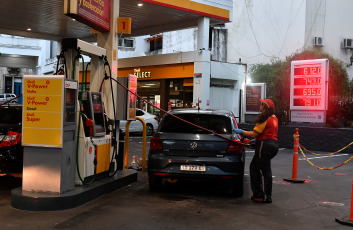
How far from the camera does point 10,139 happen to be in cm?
805

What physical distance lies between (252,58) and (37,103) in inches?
986

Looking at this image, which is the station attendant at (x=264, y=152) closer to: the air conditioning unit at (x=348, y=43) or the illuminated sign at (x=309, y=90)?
the illuminated sign at (x=309, y=90)

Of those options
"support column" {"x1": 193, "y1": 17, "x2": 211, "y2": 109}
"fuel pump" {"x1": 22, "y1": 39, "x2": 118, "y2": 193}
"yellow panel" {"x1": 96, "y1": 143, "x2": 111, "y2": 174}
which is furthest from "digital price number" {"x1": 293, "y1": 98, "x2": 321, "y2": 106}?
"fuel pump" {"x1": 22, "y1": 39, "x2": 118, "y2": 193}

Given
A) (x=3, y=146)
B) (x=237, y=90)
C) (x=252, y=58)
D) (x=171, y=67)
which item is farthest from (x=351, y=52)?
(x=3, y=146)

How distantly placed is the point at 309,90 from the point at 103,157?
11.0 m

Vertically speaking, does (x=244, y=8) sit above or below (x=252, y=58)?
above

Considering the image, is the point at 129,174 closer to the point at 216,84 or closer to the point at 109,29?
the point at 109,29

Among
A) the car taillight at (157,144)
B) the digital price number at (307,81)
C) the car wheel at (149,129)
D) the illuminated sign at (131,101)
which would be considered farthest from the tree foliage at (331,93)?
the car taillight at (157,144)

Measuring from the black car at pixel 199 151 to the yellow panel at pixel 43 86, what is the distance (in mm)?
2024

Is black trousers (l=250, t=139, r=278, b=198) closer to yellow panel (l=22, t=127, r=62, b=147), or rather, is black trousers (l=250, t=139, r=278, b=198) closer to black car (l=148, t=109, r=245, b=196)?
black car (l=148, t=109, r=245, b=196)

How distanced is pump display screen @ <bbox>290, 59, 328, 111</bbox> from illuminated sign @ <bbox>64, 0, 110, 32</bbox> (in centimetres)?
986

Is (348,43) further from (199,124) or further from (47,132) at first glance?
(47,132)

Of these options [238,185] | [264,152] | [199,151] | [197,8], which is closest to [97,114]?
[199,151]

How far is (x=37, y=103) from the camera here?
645cm
